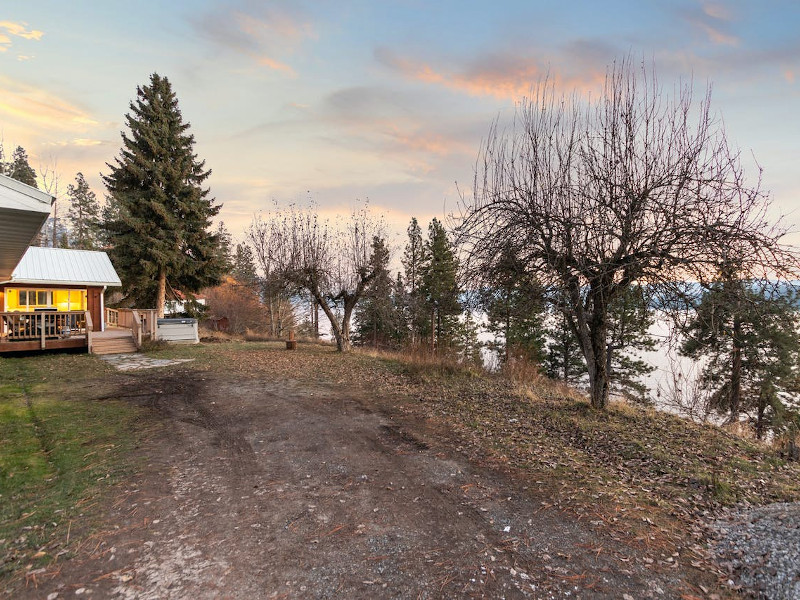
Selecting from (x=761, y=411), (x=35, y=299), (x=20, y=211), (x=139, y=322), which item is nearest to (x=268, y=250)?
(x=139, y=322)

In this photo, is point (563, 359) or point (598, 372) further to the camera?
point (563, 359)

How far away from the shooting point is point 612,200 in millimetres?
5727

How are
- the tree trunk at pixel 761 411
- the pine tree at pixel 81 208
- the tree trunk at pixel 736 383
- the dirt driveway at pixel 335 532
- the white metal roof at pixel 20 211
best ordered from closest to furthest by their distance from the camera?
the dirt driveway at pixel 335 532 < the white metal roof at pixel 20 211 < the tree trunk at pixel 736 383 < the tree trunk at pixel 761 411 < the pine tree at pixel 81 208

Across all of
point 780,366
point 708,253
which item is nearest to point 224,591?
point 708,253

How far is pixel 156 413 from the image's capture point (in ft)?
22.3

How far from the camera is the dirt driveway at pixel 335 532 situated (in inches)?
101

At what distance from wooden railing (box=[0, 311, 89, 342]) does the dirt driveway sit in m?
13.3

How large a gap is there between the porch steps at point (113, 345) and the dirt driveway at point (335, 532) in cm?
1195

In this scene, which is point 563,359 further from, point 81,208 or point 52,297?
point 81,208

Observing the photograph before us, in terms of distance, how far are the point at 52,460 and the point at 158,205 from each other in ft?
62.7

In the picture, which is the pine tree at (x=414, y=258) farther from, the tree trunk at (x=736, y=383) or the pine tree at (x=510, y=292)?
the pine tree at (x=510, y=292)

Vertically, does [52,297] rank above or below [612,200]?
below

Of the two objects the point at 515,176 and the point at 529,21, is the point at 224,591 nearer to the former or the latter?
the point at 515,176

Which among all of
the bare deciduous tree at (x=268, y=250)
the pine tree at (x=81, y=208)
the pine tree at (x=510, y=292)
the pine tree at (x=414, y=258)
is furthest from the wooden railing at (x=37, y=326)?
the pine tree at (x=81, y=208)
